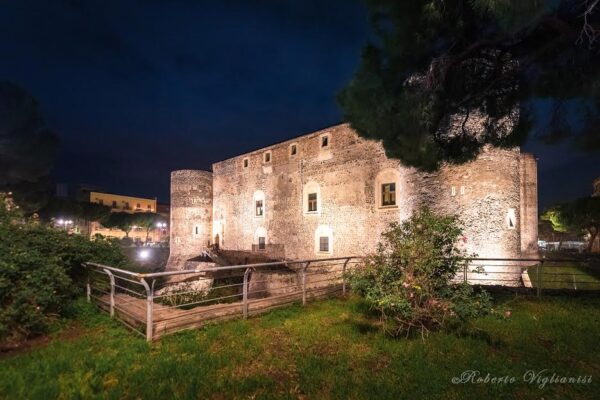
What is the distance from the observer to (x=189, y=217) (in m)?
23.8

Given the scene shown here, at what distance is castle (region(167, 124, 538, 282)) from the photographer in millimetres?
10289

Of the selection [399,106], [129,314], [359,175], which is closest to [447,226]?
[399,106]

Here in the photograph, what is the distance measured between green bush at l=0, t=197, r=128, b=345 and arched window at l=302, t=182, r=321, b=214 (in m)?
11.6

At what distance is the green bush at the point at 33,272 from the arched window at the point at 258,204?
13625mm

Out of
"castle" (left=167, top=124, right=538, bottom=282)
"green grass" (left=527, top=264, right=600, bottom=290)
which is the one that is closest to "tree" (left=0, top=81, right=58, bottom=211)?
"castle" (left=167, top=124, right=538, bottom=282)

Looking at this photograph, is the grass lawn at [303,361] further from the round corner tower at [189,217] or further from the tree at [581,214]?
the round corner tower at [189,217]

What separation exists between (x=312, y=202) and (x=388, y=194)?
15.1ft

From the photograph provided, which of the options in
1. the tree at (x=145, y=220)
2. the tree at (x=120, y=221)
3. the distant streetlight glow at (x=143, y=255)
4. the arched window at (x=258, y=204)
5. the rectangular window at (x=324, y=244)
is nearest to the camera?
the rectangular window at (x=324, y=244)

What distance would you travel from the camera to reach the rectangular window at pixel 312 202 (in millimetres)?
16808

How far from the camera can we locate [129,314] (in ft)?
16.6

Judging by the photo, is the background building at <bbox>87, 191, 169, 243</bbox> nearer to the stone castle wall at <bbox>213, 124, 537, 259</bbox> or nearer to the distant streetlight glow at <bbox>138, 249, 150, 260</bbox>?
the distant streetlight glow at <bbox>138, 249, 150, 260</bbox>

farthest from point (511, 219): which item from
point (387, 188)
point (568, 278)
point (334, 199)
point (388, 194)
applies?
point (568, 278)

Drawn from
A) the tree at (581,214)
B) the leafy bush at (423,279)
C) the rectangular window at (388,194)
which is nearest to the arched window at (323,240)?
the rectangular window at (388,194)

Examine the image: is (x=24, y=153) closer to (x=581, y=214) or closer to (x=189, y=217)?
(x=189, y=217)
